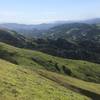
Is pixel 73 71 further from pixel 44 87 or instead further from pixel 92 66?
pixel 44 87

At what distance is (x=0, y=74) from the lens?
6053 cm

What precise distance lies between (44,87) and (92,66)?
135 metres

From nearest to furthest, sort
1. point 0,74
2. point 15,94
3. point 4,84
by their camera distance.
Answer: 1. point 15,94
2. point 4,84
3. point 0,74

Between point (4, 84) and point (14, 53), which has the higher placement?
point (4, 84)

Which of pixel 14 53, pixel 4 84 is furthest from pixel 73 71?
pixel 4 84

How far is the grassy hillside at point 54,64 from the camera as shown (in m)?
172

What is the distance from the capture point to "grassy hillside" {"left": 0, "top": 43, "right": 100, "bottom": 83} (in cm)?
17212

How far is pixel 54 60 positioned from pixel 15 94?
145 m

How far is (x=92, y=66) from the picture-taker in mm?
193875

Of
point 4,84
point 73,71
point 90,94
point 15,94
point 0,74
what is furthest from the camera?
point 73,71

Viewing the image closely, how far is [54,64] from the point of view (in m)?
183

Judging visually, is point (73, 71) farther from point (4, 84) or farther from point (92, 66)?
point (4, 84)

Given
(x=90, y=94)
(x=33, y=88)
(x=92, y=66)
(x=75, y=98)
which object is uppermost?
(x=33, y=88)

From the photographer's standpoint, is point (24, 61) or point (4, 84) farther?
point (24, 61)
